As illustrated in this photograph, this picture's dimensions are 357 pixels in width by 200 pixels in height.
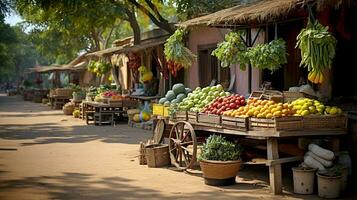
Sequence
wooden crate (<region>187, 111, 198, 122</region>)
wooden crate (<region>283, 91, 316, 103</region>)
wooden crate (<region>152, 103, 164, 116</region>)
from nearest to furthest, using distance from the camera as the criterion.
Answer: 1. wooden crate (<region>283, 91, 316, 103</region>)
2. wooden crate (<region>187, 111, 198, 122</region>)
3. wooden crate (<region>152, 103, 164, 116</region>)

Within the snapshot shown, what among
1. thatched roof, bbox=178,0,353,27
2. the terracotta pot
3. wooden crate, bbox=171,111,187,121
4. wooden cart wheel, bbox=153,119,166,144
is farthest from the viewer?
wooden cart wheel, bbox=153,119,166,144

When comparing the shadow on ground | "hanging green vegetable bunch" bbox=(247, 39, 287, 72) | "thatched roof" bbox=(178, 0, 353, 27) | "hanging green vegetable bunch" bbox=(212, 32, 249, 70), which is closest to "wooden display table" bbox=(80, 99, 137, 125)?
"thatched roof" bbox=(178, 0, 353, 27)

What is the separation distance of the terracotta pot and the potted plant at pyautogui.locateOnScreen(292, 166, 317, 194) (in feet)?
3.43

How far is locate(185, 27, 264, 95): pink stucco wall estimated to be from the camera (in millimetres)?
11902

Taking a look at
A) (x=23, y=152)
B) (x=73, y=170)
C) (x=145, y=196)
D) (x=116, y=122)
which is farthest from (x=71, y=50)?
(x=145, y=196)

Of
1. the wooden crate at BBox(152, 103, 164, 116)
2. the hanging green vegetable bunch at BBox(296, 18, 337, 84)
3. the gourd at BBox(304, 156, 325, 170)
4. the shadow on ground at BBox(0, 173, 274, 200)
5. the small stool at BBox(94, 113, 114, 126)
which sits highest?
the hanging green vegetable bunch at BBox(296, 18, 337, 84)

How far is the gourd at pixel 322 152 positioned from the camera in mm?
6723

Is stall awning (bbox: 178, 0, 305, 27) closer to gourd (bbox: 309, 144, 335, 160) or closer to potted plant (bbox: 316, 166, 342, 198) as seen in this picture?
gourd (bbox: 309, 144, 335, 160)

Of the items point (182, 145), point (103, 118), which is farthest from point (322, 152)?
point (103, 118)

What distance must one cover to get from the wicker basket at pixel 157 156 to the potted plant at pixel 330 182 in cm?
350

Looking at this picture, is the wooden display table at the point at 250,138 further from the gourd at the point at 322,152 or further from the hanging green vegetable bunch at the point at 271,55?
the hanging green vegetable bunch at the point at 271,55

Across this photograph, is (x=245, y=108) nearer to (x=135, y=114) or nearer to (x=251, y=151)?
(x=251, y=151)

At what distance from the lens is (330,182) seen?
6496 mm

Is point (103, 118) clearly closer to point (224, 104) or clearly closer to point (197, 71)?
point (197, 71)
